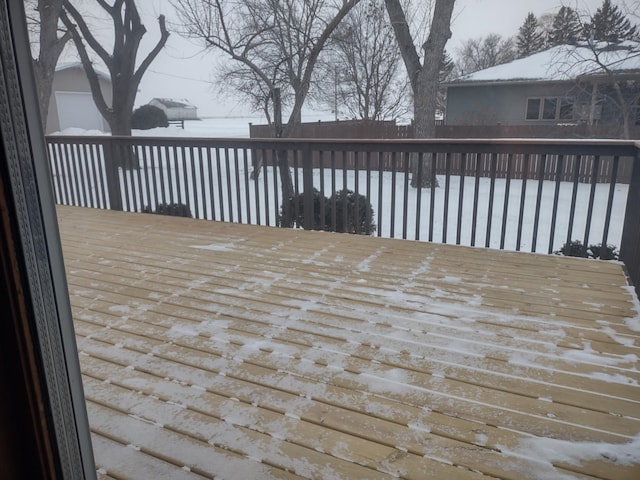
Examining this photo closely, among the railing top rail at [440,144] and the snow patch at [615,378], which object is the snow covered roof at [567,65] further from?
the snow patch at [615,378]

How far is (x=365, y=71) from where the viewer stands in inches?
542

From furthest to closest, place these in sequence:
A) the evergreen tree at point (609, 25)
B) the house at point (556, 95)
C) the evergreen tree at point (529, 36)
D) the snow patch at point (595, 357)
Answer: the evergreen tree at point (529, 36)
the evergreen tree at point (609, 25)
the house at point (556, 95)
the snow patch at point (595, 357)

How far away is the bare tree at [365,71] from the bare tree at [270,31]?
2066 millimetres

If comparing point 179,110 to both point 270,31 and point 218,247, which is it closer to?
point 270,31

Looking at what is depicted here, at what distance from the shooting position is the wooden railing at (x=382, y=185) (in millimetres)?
3531

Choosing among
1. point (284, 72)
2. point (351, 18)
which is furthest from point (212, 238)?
point (351, 18)

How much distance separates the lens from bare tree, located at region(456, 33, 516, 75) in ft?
70.8

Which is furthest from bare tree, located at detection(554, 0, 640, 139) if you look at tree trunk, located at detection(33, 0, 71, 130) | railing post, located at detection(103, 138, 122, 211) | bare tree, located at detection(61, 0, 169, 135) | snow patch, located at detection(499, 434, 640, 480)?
snow patch, located at detection(499, 434, 640, 480)

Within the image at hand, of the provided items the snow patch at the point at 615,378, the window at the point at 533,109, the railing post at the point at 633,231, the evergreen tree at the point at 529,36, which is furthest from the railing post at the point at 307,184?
the evergreen tree at the point at 529,36

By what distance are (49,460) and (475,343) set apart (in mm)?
1879

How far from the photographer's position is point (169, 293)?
9.58 feet

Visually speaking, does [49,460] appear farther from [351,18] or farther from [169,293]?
[351,18]

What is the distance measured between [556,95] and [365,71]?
17.4 ft

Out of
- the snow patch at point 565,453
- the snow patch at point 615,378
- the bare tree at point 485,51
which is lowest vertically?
the snow patch at point 565,453
